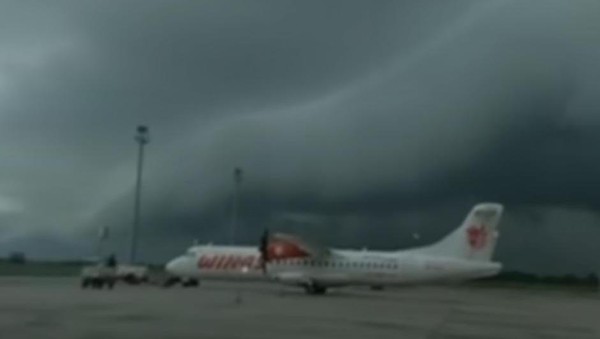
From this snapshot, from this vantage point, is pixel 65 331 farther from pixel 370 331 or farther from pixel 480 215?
pixel 480 215

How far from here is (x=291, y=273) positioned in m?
75.9

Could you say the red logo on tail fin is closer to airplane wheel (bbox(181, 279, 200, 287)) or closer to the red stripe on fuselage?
the red stripe on fuselage

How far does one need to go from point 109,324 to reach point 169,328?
2.22 metres

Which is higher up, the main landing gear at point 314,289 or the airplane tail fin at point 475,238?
the airplane tail fin at point 475,238

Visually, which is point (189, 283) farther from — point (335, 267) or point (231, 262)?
point (335, 267)

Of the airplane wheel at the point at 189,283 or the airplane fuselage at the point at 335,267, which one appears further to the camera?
the airplane wheel at the point at 189,283

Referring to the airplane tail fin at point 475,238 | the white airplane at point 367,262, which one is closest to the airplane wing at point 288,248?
the white airplane at point 367,262

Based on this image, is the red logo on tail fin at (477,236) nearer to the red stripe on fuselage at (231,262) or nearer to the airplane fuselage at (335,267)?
the airplane fuselage at (335,267)

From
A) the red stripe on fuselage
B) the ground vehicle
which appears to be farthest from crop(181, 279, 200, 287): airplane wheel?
the red stripe on fuselage

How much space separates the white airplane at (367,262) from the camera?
236 feet

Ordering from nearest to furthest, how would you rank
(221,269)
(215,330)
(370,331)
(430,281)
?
(215,330) < (370,331) < (430,281) < (221,269)

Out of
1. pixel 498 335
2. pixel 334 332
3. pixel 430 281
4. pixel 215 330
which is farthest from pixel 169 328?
pixel 430 281

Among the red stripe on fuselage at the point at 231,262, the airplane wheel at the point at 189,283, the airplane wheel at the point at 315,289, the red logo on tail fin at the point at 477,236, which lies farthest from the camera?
the airplane wheel at the point at 189,283

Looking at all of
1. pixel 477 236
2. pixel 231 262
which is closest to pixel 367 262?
pixel 477 236
